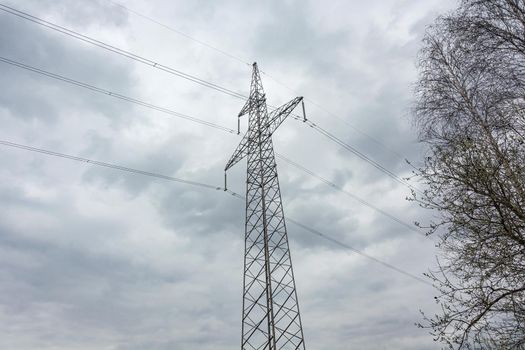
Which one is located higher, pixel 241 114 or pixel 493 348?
pixel 241 114

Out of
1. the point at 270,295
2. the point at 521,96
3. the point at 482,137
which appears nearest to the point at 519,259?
the point at 482,137

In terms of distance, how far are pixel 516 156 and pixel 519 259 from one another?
1.76 metres

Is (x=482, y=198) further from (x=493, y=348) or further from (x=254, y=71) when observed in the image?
(x=254, y=71)

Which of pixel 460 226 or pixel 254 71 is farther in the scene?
pixel 254 71

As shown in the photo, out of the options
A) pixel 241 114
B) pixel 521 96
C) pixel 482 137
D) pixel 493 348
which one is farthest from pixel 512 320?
pixel 241 114

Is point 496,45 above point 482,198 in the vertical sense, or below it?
above

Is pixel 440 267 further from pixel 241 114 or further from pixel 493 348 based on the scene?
pixel 241 114

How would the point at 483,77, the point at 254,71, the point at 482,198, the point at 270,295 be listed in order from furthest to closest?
the point at 254,71 < the point at 270,295 < the point at 483,77 < the point at 482,198

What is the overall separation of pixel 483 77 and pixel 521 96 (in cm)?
127

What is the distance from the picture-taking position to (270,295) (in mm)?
13273

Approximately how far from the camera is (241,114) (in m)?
21.7

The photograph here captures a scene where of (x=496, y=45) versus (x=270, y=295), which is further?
(x=270, y=295)

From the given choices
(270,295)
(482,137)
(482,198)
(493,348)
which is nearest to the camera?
(493,348)

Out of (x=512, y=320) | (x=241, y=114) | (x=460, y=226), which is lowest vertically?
(x=512, y=320)
